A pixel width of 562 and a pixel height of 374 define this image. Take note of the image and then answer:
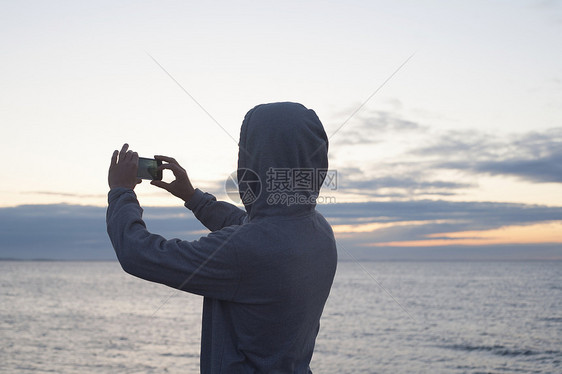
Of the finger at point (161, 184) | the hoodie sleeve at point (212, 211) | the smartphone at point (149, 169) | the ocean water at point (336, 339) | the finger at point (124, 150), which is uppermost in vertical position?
the finger at point (124, 150)

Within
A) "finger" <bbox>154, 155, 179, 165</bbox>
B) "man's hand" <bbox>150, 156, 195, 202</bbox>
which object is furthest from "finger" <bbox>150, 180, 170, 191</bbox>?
"finger" <bbox>154, 155, 179, 165</bbox>

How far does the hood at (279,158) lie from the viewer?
5.91ft

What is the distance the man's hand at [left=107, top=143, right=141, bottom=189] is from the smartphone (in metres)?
0.10

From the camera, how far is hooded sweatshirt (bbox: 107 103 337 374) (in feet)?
5.52

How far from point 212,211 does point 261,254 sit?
32.2 inches

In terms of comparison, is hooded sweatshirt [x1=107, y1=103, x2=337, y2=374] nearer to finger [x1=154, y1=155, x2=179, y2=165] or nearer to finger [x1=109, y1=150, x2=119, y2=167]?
finger [x1=109, y1=150, x2=119, y2=167]

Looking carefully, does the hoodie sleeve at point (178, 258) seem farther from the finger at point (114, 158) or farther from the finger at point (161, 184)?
the finger at point (161, 184)

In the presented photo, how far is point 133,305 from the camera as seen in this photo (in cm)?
3594

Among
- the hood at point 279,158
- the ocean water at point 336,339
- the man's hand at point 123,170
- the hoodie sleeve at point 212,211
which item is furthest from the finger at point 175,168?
the ocean water at point 336,339

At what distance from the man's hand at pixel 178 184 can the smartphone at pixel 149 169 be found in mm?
77

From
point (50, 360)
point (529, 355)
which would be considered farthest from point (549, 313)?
point (50, 360)

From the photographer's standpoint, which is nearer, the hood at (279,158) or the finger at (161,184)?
the hood at (279,158)

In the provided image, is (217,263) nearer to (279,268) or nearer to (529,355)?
(279,268)

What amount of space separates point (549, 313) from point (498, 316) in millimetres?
4972
